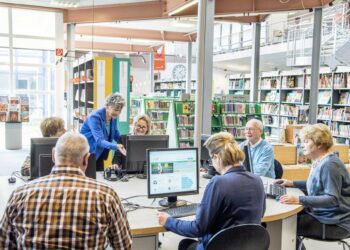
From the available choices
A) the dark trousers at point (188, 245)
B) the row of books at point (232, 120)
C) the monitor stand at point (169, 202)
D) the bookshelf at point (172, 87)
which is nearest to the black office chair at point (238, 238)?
the dark trousers at point (188, 245)

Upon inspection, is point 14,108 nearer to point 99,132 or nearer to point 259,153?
point 99,132

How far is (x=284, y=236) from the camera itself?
2.95 metres

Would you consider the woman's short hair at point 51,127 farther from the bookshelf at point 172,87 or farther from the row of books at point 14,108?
the bookshelf at point 172,87

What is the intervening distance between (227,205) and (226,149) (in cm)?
36

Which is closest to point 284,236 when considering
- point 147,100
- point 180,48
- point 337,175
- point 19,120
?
point 337,175

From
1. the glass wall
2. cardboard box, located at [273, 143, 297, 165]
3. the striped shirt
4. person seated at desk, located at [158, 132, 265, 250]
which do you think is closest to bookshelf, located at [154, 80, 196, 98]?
the glass wall

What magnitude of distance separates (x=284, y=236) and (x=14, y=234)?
2.04m

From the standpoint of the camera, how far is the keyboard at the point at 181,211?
8.43 ft

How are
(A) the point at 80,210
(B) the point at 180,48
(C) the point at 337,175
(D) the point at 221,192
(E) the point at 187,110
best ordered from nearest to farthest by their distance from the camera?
(A) the point at 80,210, (D) the point at 221,192, (C) the point at 337,175, (E) the point at 187,110, (B) the point at 180,48

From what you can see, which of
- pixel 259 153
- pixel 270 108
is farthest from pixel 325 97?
pixel 259 153

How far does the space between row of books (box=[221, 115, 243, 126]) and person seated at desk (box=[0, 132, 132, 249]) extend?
6214 mm

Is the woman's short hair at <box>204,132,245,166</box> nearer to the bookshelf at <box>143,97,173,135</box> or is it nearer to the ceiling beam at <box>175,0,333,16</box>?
the ceiling beam at <box>175,0,333,16</box>

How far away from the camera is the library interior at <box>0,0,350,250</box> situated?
5.96 ft

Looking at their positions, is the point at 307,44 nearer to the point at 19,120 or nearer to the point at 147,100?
A: the point at 147,100
